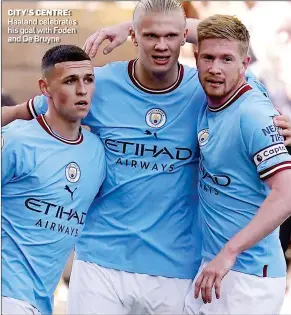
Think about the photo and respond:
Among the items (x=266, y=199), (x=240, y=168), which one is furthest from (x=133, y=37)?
(x=266, y=199)

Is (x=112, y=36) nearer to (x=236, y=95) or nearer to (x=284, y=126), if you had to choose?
(x=236, y=95)

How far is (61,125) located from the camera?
6.43 feet

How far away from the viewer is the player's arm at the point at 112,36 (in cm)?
210

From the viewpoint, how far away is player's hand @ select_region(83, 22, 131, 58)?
82.7 inches

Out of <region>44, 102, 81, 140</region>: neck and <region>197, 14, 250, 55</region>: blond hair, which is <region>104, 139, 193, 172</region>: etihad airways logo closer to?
<region>44, 102, 81, 140</region>: neck

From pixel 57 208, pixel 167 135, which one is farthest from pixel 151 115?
pixel 57 208

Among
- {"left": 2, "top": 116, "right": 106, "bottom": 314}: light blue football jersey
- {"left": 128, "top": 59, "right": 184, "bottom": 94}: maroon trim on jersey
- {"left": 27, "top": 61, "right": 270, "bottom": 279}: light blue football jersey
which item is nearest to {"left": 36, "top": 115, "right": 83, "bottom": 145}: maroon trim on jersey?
{"left": 2, "top": 116, "right": 106, "bottom": 314}: light blue football jersey

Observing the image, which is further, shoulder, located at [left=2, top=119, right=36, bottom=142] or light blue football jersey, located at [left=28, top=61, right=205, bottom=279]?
light blue football jersey, located at [left=28, top=61, right=205, bottom=279]

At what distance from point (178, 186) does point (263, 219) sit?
30 cm

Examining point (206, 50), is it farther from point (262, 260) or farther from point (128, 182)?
point (262, 260)

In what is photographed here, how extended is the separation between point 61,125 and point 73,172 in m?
0.12

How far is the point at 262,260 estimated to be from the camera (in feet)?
6.31

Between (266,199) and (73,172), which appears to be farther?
(73,172)

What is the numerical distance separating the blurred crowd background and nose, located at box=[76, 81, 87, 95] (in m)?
0.21
